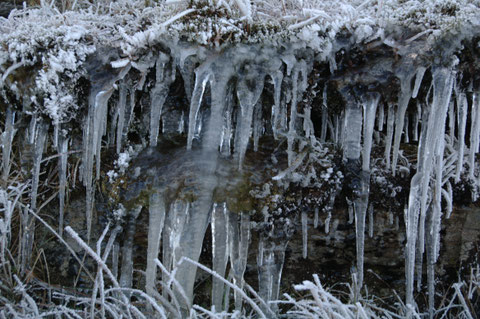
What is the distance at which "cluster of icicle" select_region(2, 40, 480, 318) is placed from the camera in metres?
2.00

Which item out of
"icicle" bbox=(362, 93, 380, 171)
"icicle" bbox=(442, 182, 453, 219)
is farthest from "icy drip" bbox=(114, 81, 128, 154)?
"icicle" bbox=(442, 182, 453, 219)

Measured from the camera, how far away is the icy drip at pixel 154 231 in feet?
6.79

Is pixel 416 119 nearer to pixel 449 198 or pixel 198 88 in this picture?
pixel 449 198

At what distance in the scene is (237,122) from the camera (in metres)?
2.15

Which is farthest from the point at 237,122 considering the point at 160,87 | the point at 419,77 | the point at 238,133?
the point at 419,77

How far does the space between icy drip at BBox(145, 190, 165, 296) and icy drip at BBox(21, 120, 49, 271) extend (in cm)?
67

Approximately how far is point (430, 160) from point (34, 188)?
214 centimetres

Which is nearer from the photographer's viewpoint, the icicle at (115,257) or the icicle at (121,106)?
the icicle at (121,106)

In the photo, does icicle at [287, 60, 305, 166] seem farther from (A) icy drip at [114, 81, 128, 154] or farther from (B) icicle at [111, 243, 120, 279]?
(B) icicle at [111, 243, 120, 279]

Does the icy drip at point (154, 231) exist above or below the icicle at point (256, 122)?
below

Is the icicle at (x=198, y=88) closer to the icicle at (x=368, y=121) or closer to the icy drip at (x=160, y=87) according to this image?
the icy drip at (x=160, y=87)

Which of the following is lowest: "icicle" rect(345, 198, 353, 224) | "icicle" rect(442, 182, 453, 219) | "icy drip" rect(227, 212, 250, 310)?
"icy drip" rect(227, 212, 250, 310)

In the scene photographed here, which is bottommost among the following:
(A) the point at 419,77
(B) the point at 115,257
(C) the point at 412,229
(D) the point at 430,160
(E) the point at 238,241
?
(B) the point at 115,257

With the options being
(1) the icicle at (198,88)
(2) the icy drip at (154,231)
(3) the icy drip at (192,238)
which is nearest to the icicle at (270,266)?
(3) the icy drip at (192,238)
